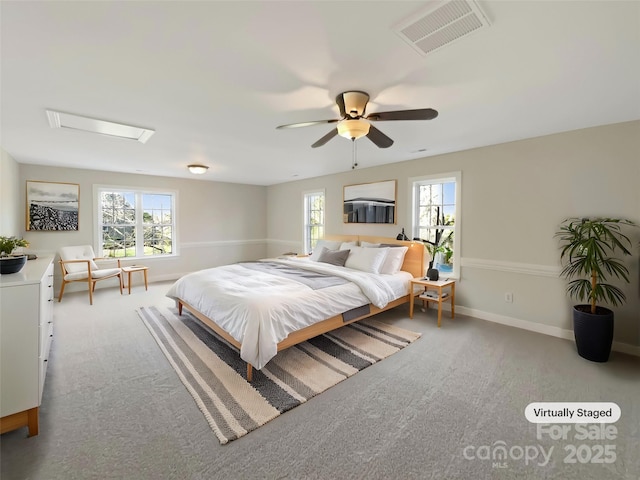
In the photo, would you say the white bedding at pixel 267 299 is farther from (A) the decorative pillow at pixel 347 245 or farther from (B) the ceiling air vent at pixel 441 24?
(B) the ceiling air vent at pixel 441 24

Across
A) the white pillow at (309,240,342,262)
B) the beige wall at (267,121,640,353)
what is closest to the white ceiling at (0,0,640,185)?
the beige wall at (267,121,640,353)

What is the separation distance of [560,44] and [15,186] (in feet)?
22.2

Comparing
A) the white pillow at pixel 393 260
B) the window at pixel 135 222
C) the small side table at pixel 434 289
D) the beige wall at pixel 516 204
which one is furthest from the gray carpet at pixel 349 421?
the window at pixel 135 222

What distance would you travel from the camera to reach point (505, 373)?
8.05 ft

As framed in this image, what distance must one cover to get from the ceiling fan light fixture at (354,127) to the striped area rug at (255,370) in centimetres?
208

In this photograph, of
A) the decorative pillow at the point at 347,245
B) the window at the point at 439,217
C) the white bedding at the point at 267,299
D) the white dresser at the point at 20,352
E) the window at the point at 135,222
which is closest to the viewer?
the white dresser at the point at 20,352

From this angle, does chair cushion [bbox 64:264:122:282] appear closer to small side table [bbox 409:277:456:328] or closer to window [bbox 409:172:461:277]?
small side table [bbox 409:277:456:328]

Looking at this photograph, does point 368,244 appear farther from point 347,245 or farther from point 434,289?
point 434,289

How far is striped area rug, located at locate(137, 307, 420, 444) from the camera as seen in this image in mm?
1985

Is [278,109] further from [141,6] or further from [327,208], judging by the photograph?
[327,208]

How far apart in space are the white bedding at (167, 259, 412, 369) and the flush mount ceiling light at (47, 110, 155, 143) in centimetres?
180

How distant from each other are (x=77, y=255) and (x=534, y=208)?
283 inches

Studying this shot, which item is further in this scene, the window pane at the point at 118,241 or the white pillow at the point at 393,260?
the window pane at the point at 118,241

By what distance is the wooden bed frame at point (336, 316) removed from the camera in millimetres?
2592
